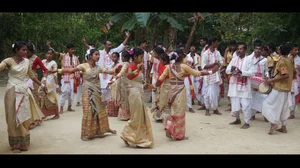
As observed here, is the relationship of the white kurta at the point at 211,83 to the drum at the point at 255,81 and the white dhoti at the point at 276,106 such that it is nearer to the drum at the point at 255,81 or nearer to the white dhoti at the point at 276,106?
the drum at the point at 255,81

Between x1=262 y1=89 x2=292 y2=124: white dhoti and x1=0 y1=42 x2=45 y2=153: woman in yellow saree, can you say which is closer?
x1=0 y1=42 x2=45 y2=153: woman in yellow saree

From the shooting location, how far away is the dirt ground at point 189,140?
5734 millimetres

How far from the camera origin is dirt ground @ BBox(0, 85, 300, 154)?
5.73 metres

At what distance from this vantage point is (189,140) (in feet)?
21.1

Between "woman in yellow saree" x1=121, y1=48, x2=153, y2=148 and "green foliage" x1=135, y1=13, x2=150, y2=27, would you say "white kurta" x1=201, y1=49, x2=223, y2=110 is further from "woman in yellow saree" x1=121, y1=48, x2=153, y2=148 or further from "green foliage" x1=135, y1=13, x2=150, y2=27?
"green foliage" x1=135, y1=13, x2=150, y2=27

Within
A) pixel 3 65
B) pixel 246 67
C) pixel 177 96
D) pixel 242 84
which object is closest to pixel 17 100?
pixel 3 65

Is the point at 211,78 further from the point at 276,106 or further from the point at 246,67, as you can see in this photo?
the point at 276,106

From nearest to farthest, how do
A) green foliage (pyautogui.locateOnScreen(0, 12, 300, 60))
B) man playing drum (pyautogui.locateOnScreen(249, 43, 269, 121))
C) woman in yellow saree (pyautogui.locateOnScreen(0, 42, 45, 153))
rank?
woman in yellow saree (pyautogui.locateOnScreen(0, 42, 45, 153))
man playing drum (pyautogui.locateOnScreen(249, 43, 269, 121))
green foliage (pyautogui.locateOnScreen(0, 12, 300, 60))

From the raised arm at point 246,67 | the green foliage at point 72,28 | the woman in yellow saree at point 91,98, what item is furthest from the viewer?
the green foliage at point 72,28

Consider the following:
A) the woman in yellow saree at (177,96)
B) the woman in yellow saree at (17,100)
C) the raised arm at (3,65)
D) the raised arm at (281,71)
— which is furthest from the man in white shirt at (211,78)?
the raised arm at (3,65)

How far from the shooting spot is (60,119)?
27.4ft

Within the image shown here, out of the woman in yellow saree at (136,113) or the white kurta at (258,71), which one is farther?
the white kurta at (258,71)

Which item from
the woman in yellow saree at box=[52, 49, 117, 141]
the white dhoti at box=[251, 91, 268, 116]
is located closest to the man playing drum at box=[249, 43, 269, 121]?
the white dhoti at box=[251, 91, 268, 116]

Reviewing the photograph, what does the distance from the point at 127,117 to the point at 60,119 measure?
5.69 ft
